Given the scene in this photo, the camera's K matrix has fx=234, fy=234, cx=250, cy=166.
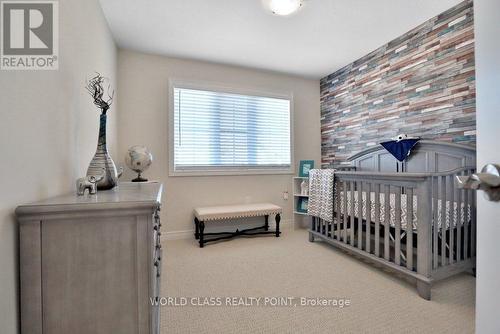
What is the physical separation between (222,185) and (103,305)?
245 centimetres

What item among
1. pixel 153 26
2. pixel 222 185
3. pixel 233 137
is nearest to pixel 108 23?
pixel 153 26

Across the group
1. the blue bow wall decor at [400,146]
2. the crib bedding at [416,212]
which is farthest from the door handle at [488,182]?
the blue bow wall decor at [400,146]

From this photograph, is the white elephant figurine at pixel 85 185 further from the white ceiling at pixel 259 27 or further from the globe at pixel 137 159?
the white ceiling at pixel 259 27

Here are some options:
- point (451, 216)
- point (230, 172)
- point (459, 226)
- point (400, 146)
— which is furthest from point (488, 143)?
point (230, 172)

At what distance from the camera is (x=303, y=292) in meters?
1.74

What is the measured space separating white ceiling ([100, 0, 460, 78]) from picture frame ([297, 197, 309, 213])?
6.42 feet

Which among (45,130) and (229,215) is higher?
(45,130)

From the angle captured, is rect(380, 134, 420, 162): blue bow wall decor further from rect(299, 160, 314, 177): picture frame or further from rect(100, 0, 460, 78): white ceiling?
rect(100, 0, 460, 78): white ceiling

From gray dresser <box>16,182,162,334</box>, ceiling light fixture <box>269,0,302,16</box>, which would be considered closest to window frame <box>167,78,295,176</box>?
ceiling light fixture <box>269,0,302,16</box>

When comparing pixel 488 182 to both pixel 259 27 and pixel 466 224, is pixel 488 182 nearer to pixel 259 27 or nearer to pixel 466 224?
pixel 466 224

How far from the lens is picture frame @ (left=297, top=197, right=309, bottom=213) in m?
3.44

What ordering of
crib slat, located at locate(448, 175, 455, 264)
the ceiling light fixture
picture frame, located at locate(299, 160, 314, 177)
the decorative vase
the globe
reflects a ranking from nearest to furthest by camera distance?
the decorative vase
crib slat, located at locate(448, 175, 455, 264)
the ceiling light fixture
the globe
picture frame, located at locate(299, 160, 314, 177)

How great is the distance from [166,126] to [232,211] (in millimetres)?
1391

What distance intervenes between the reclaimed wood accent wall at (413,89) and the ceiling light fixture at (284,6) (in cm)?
142
